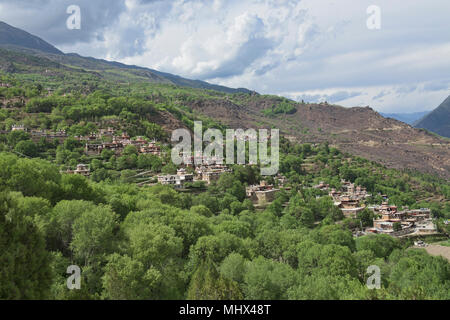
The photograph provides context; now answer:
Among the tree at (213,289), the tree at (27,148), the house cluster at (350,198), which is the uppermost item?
the tree at (27,148)

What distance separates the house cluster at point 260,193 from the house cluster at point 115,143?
64.8 feet

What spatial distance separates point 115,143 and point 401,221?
52.1 metres

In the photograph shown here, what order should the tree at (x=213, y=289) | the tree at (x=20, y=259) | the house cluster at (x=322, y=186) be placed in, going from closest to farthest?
the tree at (x=20, y=259) < the tree at (x=213, y=289) < the house cluster at (x=322, y=186)

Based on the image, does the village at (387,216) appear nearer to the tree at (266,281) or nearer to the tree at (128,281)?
the tree at (266,281)

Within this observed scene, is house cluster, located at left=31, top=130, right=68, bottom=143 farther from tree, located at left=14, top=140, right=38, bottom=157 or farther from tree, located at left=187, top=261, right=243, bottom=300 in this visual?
tree, located at left=187, top=261, right=243, bottom=300

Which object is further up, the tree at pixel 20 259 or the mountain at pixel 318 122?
the mountain at pixel 318 122

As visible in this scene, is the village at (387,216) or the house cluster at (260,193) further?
the house cluster at (260,193)

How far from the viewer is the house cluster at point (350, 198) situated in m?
61.2

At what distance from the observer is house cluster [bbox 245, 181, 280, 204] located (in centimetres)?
6328

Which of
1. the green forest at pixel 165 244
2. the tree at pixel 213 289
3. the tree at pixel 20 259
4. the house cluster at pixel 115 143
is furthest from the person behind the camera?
the house cluster at pixel 115 143

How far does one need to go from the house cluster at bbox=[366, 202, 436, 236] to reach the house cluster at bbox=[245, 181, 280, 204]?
658 inches

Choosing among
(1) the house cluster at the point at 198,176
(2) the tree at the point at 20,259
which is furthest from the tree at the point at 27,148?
(2) the tree at the point at 20,259
